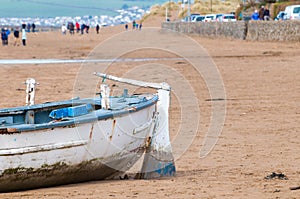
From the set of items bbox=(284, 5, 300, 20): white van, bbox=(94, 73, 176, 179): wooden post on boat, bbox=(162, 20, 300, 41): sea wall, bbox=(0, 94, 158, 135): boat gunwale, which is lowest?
bbox=(162, 20, 300, 41): sea wall

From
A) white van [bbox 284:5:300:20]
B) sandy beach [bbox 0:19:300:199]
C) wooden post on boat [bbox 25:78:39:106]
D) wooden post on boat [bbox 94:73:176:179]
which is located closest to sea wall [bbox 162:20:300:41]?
white van [bbox 284:5:300:20]

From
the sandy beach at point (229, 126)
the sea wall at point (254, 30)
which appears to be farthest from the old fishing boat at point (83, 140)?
the sea wall at point (254, 30)

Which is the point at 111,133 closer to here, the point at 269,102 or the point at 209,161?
the point at 209,161

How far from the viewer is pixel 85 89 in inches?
693

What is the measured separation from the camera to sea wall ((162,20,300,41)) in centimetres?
3253

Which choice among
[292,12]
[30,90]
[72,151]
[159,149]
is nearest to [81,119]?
[72,151]

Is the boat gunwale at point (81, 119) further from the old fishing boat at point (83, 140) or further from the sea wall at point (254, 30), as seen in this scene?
the sea wall at point (254, 30)

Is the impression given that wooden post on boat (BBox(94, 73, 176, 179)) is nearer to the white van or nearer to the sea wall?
the sea wall

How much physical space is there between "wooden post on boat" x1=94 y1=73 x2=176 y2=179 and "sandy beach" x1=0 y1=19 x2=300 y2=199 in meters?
0.21

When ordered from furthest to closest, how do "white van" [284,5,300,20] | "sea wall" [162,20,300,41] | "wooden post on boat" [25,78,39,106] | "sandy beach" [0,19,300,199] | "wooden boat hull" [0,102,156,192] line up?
"white van" [284,5,300,20], "sea wall" [162,20,300,41], "wooden post on boat" [25,78,39,106], "sandy beach" [0,19,300,199], "wooden boat hull" [0,102,156,192]

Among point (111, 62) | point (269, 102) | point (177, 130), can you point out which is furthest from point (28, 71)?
point (177, 130)

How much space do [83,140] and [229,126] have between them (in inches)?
198

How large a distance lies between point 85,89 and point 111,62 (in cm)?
841

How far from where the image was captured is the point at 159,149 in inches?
364
